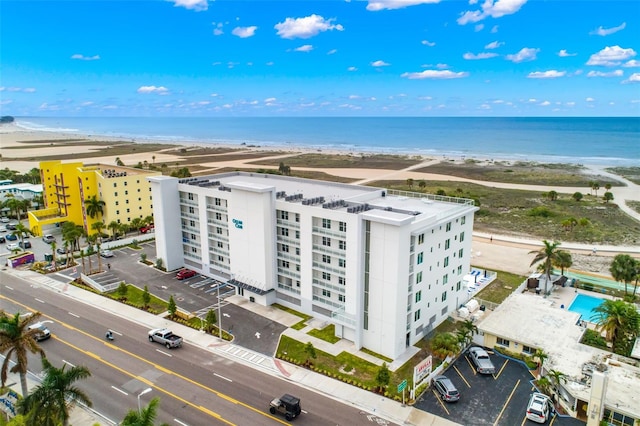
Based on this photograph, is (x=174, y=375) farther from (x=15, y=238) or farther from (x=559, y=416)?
(x=15, y=238)

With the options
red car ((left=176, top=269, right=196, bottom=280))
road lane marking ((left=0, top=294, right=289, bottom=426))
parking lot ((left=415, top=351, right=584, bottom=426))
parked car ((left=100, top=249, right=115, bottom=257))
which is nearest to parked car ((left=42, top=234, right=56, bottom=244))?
parked car ((left=100, top=249, right=115, bottom=257))

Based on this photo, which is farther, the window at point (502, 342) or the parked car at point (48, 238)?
the parked car at point (48, 238)

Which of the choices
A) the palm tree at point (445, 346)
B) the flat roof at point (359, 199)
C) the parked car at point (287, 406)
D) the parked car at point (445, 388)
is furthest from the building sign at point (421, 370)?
the flat roof at point (359, 199)

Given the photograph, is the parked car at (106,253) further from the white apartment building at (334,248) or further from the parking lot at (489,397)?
the parking lot at (489,397)

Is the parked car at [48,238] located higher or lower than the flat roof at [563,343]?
higher

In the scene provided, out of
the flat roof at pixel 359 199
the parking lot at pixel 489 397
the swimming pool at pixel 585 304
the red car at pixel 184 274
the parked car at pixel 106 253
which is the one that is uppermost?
the flat roof at pixel 359 199

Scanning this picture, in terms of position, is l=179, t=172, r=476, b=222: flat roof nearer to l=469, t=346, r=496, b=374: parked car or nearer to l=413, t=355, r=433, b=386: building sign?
l=413, t=355, r=433, b=386: building sign
